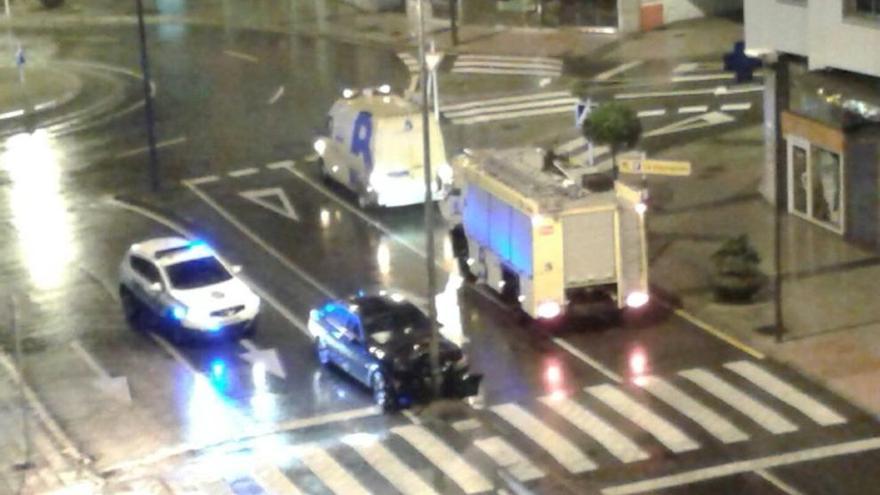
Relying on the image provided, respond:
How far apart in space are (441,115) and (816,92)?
57.5ft

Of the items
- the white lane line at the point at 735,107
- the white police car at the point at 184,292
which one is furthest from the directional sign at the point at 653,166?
the white lane line at the point at 735,107

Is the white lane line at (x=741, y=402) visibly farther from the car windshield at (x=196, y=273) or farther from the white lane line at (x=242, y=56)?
the white lane line at (x=242, y=56)

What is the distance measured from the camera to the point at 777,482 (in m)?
27.9

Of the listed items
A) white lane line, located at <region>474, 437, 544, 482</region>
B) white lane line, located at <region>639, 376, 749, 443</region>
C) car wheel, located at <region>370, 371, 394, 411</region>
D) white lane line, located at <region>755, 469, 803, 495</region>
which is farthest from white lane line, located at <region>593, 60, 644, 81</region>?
white lane line, located at <region>755, 469, 803, 495</region>

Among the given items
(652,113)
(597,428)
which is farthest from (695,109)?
(597,428)

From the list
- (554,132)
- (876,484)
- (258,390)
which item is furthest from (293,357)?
(554,132)

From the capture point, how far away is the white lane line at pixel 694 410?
30.0 m

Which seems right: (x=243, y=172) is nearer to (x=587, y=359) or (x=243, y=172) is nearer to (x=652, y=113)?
(x=652, y=113)

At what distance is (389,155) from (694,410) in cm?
1511

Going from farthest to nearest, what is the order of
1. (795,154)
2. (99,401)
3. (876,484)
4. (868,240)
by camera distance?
(795,154) < (868,240) < (99,401) < (876,484)

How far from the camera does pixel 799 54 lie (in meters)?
41.2

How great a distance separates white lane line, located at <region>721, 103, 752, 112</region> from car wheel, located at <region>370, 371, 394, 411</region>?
2389 centimetres

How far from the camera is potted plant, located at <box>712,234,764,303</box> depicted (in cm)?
3606

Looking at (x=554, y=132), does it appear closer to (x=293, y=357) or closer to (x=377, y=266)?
(x=377, y=266)
